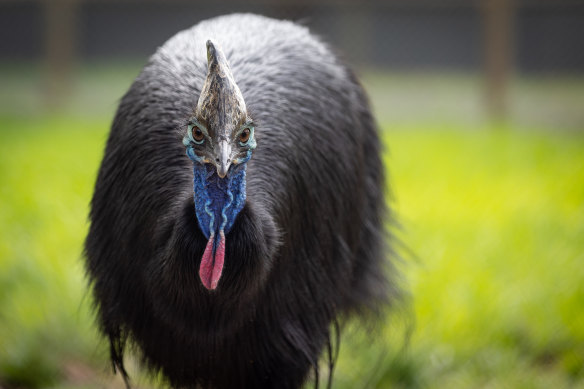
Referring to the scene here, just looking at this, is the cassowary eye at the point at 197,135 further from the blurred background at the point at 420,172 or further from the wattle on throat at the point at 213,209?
the blurred background at the point at 420,172

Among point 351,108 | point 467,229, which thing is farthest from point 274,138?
point 467,229

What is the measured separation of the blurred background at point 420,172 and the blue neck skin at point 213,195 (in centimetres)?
92

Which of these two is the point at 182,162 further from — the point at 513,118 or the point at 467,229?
the point at 513,118

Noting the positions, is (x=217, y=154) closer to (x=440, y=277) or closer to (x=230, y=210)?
(x=230, y=210)

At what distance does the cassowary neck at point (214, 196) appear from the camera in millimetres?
1975

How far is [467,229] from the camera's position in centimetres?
453

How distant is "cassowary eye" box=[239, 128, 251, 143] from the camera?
6.55 ft

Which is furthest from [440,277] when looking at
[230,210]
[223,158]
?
[223,158]

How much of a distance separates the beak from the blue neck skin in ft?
0.18

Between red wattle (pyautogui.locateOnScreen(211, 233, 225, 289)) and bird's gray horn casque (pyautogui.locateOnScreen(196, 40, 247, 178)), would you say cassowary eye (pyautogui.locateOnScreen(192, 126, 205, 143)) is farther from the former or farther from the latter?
red wattle (pyautogui.locateOnScreen(211, 233, 225, 289))

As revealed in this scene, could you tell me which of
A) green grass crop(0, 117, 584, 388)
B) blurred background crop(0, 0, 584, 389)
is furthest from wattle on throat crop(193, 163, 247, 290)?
green grass crop(0, 117, 584, 388)

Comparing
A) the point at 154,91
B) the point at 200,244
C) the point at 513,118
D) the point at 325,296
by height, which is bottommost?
the point at 513,118

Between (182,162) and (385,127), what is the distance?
5757 mm

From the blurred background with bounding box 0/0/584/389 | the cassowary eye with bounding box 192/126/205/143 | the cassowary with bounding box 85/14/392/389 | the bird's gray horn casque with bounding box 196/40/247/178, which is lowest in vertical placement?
the blurred background with bounding box 0/0/584/389
